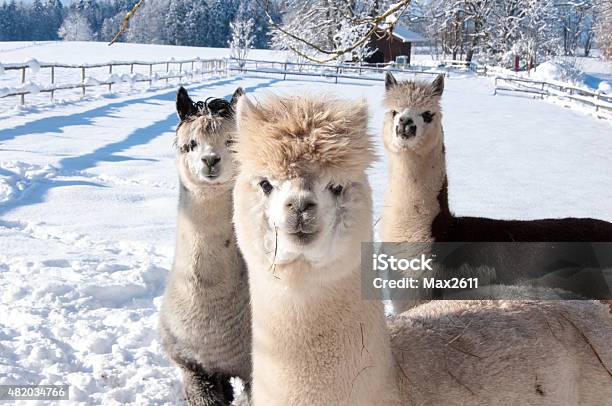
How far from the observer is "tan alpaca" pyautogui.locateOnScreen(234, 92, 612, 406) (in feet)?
6.40

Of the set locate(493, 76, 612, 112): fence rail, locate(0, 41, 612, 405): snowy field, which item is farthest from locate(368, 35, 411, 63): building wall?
locate(0, 41, 612, 405): snowy field

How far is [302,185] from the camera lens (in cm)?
190

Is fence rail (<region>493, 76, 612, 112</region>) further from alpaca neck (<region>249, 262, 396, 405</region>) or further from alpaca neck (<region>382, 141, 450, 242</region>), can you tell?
alpaca neck (<region>249, 262, 396, 405</region>)

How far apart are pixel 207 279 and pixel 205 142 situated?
35.4 inches

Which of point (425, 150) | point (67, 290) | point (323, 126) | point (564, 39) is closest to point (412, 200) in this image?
point (425, 150)

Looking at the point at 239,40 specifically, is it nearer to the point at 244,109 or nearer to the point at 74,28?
the point at 244,109

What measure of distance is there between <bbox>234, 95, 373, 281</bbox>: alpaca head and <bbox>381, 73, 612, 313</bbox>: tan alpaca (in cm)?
201

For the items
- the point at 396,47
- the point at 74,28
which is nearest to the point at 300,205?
the point at 396,47

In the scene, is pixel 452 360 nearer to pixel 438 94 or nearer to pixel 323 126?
pixel 323 126

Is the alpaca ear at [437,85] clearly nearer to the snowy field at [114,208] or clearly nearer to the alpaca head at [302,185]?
the snowy field at [114,208]

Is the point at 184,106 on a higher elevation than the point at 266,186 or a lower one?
higher

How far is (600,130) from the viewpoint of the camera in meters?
18.2

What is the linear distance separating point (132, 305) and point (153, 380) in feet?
4.17

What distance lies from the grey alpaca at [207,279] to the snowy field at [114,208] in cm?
36
